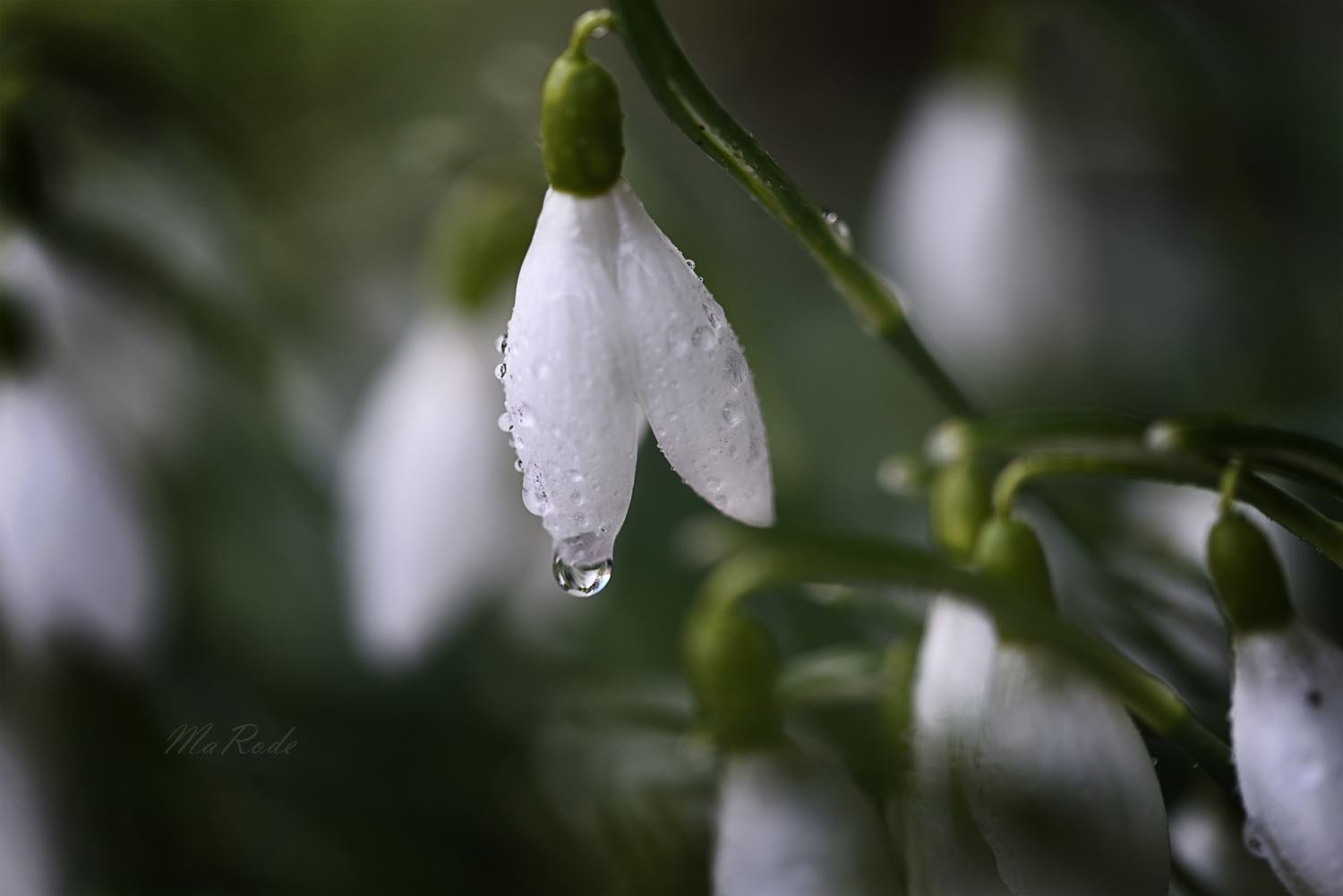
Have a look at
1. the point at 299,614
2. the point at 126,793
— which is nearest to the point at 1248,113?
the point at 299,614

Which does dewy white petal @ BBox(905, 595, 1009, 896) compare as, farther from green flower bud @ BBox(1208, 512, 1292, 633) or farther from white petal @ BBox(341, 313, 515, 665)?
white petal @ BBox(341, 313, 515, 665)

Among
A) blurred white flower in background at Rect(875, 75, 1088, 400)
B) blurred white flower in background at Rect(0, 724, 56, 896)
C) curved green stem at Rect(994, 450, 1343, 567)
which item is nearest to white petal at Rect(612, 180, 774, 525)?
curved green stem at Rect(994, 450, 1343, 567)

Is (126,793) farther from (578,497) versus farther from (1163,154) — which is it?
(1163,154)

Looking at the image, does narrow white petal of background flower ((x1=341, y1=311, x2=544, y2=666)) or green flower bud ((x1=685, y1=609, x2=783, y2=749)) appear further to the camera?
narrow white petal of background flower ((x1=341, y1=311, x2=544, y2=666))

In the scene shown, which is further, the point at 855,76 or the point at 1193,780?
the point at 855,76

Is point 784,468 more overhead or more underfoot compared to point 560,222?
more underfoot

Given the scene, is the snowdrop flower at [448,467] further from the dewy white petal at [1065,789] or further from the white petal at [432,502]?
the dewy white petal at [1065,789]

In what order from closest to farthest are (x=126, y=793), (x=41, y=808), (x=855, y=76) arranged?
(x=41, y=808), (x=126, y=793), (x=855, y=76)

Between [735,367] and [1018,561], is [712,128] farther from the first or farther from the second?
[1018,561]

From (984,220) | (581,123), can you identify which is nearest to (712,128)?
(581,123)
